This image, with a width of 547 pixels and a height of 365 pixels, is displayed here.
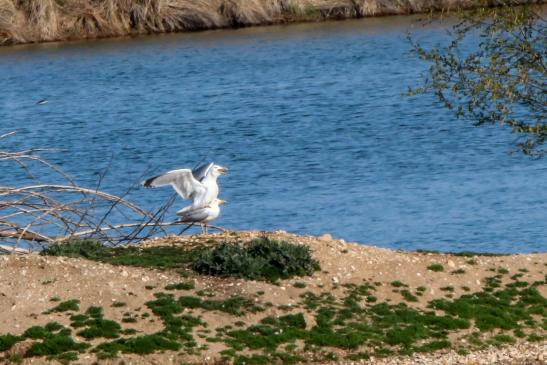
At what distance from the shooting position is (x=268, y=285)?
616 inches

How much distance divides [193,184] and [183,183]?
0.46 ft

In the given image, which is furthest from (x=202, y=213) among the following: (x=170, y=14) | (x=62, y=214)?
(x=170, y=14)

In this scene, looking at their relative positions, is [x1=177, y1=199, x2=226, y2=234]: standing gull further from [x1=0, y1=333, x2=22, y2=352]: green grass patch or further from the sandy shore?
[x1=0, y1=333, x2=22, y2=352]: green grass patch

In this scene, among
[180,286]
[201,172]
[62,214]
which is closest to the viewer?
[180,286]

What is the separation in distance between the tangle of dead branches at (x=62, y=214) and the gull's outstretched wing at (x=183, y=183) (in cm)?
50

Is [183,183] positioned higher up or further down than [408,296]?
higher up

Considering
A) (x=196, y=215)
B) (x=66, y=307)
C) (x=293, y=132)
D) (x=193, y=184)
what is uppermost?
(x=193, y=184)

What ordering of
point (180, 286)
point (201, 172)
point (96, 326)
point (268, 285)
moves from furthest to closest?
point (201, 172), point (268, 285), point (180, 286), point (96, 326)

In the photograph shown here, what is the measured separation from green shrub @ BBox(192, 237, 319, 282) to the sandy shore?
0.12m

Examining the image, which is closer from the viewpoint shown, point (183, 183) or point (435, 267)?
point (435, 267)

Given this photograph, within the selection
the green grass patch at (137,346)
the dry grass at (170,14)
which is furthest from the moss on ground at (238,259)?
the dry grass at (170,14)

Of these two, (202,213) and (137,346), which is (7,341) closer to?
(137,346)

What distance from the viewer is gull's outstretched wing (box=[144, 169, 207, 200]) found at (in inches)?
669

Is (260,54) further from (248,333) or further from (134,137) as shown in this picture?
(248,333)
